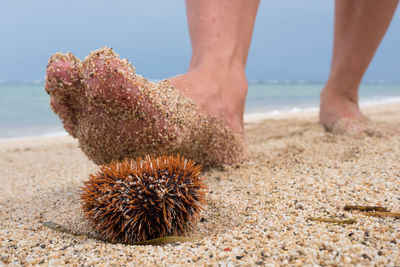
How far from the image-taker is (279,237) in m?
1.13

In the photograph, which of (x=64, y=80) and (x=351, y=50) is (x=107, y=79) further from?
(x=351, y=50)

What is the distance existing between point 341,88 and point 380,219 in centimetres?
237

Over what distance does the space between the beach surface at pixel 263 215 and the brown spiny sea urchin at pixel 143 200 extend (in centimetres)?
8

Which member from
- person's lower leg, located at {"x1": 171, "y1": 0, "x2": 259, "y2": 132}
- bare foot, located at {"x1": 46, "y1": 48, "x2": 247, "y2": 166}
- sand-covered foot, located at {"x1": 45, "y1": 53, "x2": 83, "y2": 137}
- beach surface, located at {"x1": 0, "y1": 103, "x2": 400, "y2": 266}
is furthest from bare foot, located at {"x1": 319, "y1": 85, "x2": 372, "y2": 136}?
sand-covered foot, located at {"x1": 45, "y1": 53, "x2": 83, "y2": 137}

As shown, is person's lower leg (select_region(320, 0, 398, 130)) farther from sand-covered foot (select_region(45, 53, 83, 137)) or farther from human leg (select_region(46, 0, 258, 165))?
sand-covered foot (select_region(45, 53, 83, 137))

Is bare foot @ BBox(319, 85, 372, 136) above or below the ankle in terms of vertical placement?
below

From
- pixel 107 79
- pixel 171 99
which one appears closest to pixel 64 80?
pixel 107 79

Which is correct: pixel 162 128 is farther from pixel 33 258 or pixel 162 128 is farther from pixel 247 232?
pixel 33 258

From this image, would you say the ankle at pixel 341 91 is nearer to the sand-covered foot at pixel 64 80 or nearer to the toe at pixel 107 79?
the toe at pixel 107 79

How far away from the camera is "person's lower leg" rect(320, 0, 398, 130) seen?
2896 mm

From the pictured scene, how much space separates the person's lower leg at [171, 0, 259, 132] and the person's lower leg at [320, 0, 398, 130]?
128 centimetres

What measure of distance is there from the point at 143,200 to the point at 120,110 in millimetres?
531

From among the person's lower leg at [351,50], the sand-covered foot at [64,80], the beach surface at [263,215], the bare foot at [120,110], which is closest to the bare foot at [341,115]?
the person's lower leg at [351,50]

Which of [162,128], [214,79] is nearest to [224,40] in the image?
[214,79]
